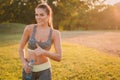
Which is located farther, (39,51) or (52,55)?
(52,55)

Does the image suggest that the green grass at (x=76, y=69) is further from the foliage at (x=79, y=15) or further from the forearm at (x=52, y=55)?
the foliage at (x=79, y=15)

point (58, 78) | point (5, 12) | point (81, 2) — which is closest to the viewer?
point (58, 78)

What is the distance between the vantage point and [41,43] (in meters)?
4.32

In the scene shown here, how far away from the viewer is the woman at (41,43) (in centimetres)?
433

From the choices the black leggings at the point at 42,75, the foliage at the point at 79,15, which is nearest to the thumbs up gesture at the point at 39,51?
the black leggings at the point at 42,75

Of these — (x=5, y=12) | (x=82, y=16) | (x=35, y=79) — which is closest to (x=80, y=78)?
(x=35, y=79)

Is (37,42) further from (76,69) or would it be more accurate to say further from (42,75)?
(76,69)

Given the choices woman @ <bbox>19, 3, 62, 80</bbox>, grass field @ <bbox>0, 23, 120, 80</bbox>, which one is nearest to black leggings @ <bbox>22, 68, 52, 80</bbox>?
woman @ <bbox>19, 3, 62, 80</bbox>

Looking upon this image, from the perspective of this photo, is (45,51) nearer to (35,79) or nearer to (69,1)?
(35,79)

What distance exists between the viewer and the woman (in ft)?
14.2

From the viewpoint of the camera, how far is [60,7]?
1885 inches

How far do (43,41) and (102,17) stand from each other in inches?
1751

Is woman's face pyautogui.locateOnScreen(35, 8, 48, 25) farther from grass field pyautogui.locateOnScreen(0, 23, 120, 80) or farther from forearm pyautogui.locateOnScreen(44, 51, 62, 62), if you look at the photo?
grass field pyautogui.locateOnScreen(0, 23, 120, 80)

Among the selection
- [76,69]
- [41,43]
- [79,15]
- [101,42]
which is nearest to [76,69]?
[76,69]
